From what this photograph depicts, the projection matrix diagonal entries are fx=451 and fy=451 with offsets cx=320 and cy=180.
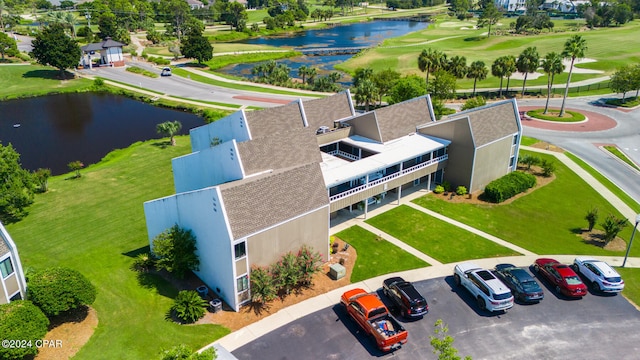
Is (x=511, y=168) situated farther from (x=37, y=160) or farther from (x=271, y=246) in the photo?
(x=37, y=160)

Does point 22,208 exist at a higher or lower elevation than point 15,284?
lower

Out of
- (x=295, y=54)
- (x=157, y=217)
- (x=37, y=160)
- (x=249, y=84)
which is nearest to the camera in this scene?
(x=157, y=217)

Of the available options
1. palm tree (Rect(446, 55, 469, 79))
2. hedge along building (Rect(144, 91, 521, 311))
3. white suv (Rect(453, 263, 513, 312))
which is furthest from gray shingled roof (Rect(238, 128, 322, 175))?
palm tree (Rect(446, 55, 469, 79))

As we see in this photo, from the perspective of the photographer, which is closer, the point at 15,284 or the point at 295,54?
the point at 15,284

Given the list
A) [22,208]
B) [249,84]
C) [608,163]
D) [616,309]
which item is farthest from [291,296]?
[249,84]

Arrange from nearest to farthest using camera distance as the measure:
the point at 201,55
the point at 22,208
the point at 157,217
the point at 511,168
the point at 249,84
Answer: the point at 157,217 < the point at 22,208 < the point at 511,168 < the point at 249,84 < the point at 201,55

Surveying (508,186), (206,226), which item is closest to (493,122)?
(508,186)

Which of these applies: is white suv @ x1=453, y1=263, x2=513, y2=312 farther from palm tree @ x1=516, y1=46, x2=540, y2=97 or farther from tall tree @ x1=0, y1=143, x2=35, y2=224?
palm tree @ x1=516, y1=46, x2=540, y2=97

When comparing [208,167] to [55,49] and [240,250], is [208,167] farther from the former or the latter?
[55,49]
